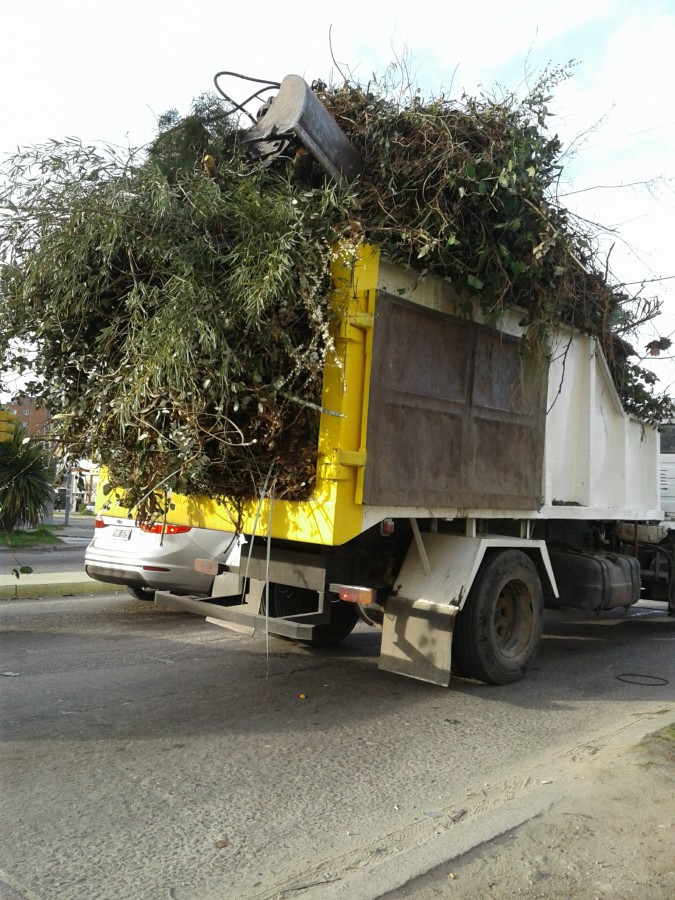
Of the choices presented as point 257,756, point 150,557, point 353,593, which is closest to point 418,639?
point 353,593

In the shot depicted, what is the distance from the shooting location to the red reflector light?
17.7ft

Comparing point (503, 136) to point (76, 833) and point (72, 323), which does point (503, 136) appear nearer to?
point (72, 323)

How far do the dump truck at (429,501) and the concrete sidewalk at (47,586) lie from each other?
415cm

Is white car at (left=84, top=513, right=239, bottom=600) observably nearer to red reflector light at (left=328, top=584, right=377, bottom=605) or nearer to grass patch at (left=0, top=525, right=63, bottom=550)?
red reflector light at (left=328, top=584, right=377, bottom=605)

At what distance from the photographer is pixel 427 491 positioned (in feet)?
19.1

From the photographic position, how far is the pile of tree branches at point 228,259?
495cm

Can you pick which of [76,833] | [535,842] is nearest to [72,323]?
[76,833]

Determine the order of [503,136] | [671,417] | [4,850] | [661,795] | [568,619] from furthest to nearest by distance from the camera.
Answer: [568,619] < [671,417] < [503,136] < [661,795] < [4,850]

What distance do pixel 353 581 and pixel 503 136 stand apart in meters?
3.56

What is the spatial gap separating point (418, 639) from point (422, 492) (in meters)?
1.18

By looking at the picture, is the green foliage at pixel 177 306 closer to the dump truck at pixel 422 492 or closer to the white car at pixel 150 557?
the dump truck at pixel 422 492

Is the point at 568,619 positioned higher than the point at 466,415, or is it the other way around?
the point at 466,415

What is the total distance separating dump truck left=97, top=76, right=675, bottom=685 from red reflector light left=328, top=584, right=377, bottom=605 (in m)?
0.01

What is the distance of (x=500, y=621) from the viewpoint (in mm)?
6832
